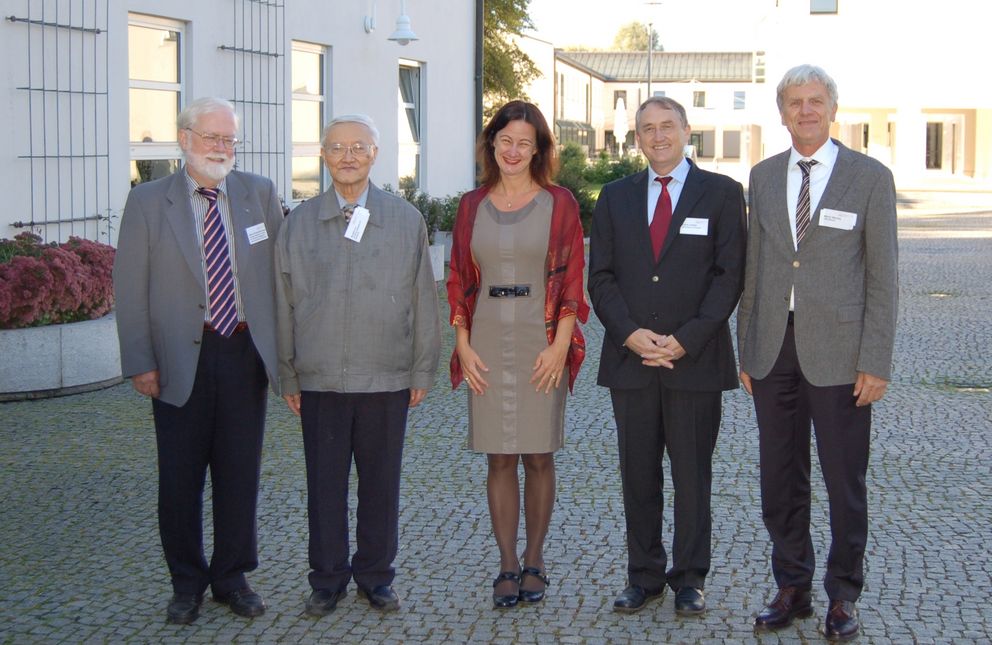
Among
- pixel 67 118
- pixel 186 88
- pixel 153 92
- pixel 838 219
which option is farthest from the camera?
pixel 186 88

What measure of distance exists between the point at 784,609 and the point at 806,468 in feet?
1.82

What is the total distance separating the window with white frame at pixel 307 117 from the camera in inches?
607

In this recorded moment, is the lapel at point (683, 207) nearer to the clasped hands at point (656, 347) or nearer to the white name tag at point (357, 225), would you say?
the clasped hands at point (656, 347)

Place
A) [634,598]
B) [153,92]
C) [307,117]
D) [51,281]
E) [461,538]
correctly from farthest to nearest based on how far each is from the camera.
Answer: [307,117] < [153,92] < [51,281] < [461,538] < [634,598]

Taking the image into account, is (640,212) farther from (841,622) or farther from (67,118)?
(67,118)

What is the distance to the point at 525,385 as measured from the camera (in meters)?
5.07

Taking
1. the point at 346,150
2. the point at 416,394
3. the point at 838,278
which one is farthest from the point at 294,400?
the point at 838,278

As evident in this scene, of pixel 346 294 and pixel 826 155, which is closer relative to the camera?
pixel 826 155

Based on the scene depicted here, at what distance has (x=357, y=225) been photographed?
16.3ft

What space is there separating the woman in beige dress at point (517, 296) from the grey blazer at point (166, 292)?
32.0 inches

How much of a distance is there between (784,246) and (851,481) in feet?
3.04

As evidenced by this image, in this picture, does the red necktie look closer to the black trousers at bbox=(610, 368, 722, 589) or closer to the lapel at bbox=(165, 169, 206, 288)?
the black trousers at bbox=(610, 368, 722, 589)

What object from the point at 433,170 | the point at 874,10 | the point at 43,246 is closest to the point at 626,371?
the point at 43,246

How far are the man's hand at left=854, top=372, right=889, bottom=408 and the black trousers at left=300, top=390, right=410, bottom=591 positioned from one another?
5.75 feet
